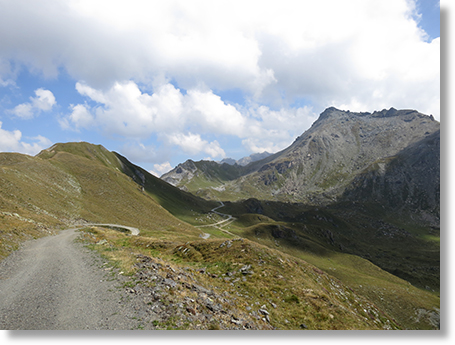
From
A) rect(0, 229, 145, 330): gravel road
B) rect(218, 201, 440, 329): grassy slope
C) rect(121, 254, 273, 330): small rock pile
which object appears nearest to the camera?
rect(121, 254, 273, 330): small rock pile

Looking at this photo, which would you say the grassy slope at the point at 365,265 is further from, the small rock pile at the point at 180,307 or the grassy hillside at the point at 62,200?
the grassy hillside at the point at 62,200

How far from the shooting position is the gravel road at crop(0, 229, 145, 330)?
11094 mm

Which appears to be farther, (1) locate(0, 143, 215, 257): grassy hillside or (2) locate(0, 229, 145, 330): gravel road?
(1) locate(0, 143, 215, 257): grassy hillside

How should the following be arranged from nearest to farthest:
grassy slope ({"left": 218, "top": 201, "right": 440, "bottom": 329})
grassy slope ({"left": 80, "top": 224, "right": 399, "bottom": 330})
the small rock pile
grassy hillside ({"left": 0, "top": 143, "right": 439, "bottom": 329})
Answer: the small rock pile, grassy slope ({"left": 80, "top": 224, "right": 399, "bottom": 330}), grassy hillside ({"left": 0, "top": 143, "right": 439, "bottom": 329}), grassy slope ({"left": 218, "top": 201, "right": 440, "bottom": 329})

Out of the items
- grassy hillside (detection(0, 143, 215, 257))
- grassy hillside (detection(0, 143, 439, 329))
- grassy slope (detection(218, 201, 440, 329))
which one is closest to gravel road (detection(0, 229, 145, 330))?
grassy hillside (detection(0, 143, 439, 329))

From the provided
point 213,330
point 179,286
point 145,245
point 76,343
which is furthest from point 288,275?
point 145,245

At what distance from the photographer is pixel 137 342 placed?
31.3 ft

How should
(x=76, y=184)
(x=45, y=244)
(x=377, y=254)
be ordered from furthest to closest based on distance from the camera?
(x=377, y=254) → (x=76, y=184) → (x=45, y=244)

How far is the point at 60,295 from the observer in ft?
48.0

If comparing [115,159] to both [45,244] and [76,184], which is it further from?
[45,244]

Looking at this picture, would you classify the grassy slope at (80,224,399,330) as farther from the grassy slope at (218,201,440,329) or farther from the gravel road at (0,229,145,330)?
the grassy slope at (218,201,440,329)

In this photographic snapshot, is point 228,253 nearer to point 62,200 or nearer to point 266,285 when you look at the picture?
point 266,285

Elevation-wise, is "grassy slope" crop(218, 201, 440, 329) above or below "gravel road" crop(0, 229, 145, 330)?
below

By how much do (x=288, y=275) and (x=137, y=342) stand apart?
1907cm
